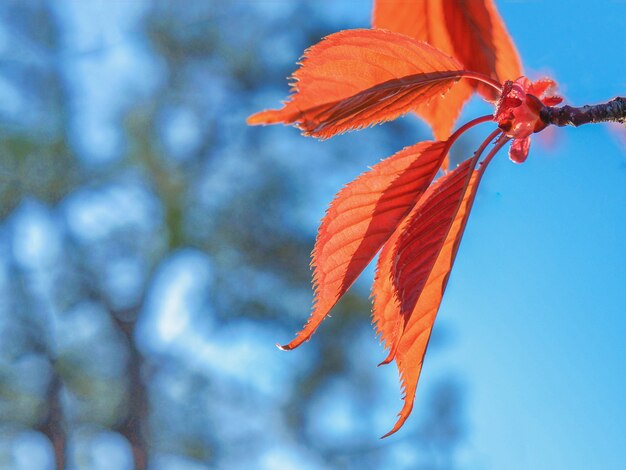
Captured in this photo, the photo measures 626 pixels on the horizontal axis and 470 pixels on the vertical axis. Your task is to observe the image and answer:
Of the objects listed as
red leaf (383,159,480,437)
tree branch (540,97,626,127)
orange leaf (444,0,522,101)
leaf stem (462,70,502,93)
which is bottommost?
red leaf (383,159,480,437)

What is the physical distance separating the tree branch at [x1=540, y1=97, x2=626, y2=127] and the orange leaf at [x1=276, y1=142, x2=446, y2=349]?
0.09ft

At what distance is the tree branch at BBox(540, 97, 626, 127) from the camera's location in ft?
0.44

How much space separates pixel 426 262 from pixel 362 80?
0.15 ft

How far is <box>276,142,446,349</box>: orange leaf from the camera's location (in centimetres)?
14

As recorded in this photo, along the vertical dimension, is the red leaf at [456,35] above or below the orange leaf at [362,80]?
above

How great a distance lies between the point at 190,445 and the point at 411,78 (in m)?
1.75

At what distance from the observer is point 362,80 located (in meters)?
0.13

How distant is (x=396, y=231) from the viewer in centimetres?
16

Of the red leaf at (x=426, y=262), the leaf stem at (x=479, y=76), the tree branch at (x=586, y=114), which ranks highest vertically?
the leaf stem at (x=479, y=76)

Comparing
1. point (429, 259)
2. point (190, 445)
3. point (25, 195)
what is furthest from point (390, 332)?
→ point (25, 195)

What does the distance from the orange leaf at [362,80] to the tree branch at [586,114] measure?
1.0 inches

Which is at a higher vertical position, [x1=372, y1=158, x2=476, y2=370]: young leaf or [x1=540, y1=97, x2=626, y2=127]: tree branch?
[x1=540, y1=97, x2=626, y2=127]: tree branch

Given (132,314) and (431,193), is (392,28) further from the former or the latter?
(132,314)

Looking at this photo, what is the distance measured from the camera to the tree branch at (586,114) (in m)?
0.13
